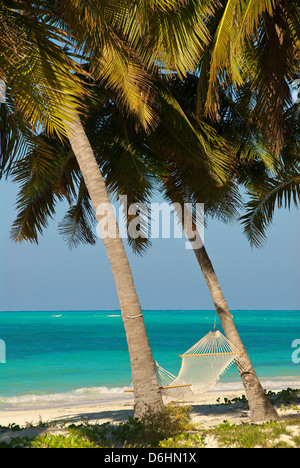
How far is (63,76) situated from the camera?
341cm

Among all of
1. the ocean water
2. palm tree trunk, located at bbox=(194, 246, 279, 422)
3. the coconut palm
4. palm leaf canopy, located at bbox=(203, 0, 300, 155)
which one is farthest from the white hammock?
the ocean water

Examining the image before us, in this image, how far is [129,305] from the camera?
12.4 feet

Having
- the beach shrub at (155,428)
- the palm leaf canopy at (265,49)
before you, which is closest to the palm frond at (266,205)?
the palm leaf canopy at (265,49)

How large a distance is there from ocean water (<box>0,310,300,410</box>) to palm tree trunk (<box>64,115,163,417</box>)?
7064 mm

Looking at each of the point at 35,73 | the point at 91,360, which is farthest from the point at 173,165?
the point at 91,360

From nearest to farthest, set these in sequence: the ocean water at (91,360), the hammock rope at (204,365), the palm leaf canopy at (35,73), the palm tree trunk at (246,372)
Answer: the palm leaf canopy at (35,73), the hammock rope at (204,365), the palm tree trunk at (246,372), the ocean water at (91,360)

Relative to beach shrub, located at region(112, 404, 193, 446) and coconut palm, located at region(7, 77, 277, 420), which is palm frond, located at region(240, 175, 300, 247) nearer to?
coconut palm, located at region(7, 77, 277, 420)

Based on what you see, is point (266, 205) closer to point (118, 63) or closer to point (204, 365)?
point (204, 365)

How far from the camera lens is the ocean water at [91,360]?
39.3 ft

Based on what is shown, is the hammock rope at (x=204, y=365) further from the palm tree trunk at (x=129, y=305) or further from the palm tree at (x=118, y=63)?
the palm tree at (x=118, y=63)

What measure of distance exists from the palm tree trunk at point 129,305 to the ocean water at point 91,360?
7064mm

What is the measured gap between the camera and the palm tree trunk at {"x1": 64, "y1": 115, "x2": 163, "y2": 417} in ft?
12.2

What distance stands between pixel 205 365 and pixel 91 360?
14258mm
